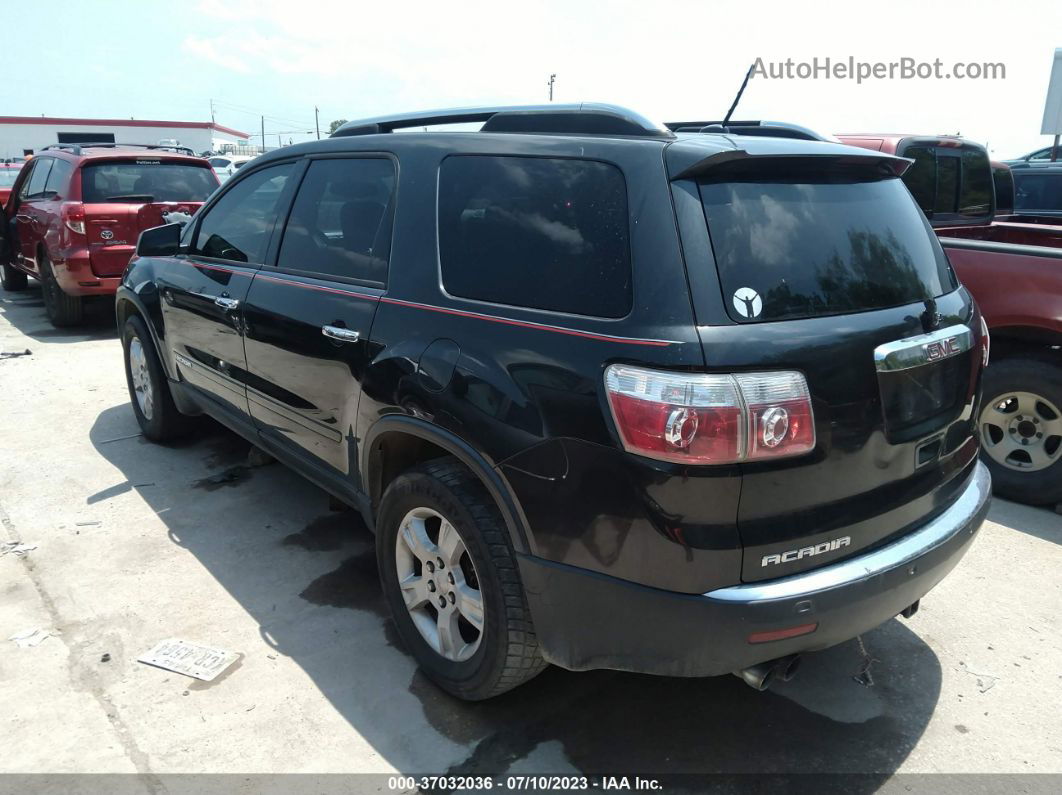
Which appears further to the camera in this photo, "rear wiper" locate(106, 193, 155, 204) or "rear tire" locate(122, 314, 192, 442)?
"rear wiper" locate(106, 193, 155, 204)

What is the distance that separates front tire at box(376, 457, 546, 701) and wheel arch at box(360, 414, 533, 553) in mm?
82

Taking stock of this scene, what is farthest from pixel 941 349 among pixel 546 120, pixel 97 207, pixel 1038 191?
pixel 97 207

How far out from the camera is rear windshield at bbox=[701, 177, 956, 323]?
2104 millimetres

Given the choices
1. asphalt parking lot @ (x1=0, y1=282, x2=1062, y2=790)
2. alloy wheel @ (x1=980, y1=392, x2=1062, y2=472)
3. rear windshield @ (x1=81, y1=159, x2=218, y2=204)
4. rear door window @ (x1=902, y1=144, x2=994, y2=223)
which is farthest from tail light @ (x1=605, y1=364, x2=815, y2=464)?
rear windshield @ (x1=81, y1=159, x2=218, y2=204)

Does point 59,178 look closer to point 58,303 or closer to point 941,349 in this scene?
point 58,303

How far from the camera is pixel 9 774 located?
2.42 m

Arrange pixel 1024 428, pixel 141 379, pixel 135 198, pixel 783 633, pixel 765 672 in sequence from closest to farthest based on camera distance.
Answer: pixel 783 633 → pixel 765 672 → pixel 1024 428 → pixel 141 379 → pixel 135 198

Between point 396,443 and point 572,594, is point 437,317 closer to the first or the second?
point 396,443

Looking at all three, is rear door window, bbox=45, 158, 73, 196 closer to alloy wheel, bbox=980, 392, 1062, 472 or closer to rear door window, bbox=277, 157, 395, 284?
rear door window, bbox=277, 157, 395, 284

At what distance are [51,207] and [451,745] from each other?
813 cm

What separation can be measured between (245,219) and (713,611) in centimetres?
311

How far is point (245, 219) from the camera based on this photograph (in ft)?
13.1

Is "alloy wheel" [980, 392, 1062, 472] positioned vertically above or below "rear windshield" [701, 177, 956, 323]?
below

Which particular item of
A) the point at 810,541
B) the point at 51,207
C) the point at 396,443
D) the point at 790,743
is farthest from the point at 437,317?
the point at 51,207
